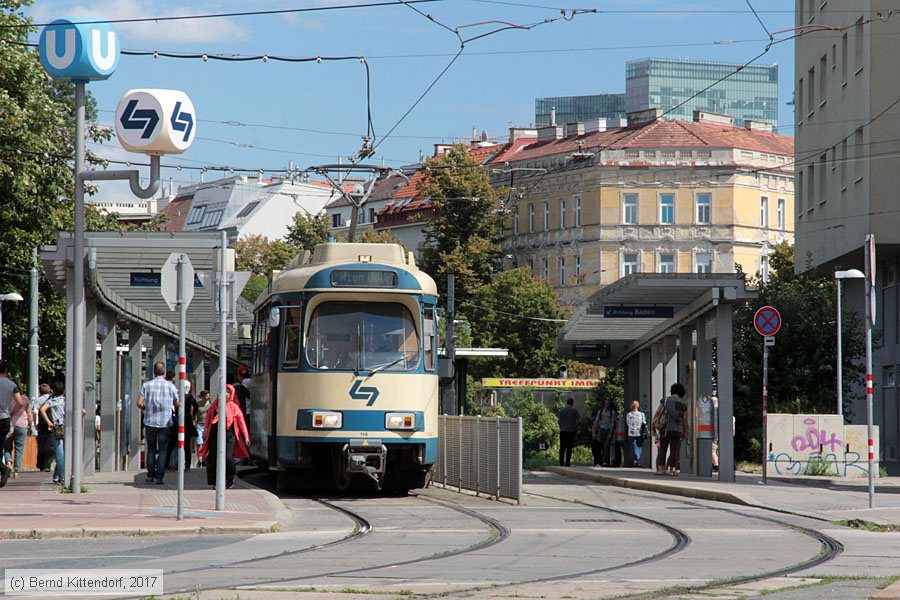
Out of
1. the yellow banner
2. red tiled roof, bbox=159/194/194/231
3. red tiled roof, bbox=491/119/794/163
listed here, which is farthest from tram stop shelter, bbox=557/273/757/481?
red tiled roof, bbox=159/194/194/231

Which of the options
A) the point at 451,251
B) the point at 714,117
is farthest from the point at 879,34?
the point at 714,117

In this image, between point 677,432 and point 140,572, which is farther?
point 677,432

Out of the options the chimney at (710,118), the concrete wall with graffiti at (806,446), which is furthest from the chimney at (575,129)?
the concrete wall with graffiti at (806,446)

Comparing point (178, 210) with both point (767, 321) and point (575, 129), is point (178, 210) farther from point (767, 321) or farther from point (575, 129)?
point (767, 321)

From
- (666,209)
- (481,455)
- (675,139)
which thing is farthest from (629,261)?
(481,455)

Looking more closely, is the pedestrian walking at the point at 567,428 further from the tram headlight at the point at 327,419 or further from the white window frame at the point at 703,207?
the white window frame at the point at 703,207

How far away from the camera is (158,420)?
24781mm

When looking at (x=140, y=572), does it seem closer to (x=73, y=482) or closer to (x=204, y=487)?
(x=73, y=482)

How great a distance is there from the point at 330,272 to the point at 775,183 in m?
75.8

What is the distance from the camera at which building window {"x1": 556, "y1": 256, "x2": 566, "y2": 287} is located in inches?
3826

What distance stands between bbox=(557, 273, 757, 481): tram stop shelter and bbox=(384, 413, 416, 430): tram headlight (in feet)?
22.0

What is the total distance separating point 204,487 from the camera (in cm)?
2355

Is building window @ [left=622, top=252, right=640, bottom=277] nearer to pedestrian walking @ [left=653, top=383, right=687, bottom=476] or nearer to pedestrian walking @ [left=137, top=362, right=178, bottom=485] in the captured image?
pedestrian walking @ [left=653, top=383, right=687, bottom=476]

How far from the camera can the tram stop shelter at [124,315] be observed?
23656 millimetres
